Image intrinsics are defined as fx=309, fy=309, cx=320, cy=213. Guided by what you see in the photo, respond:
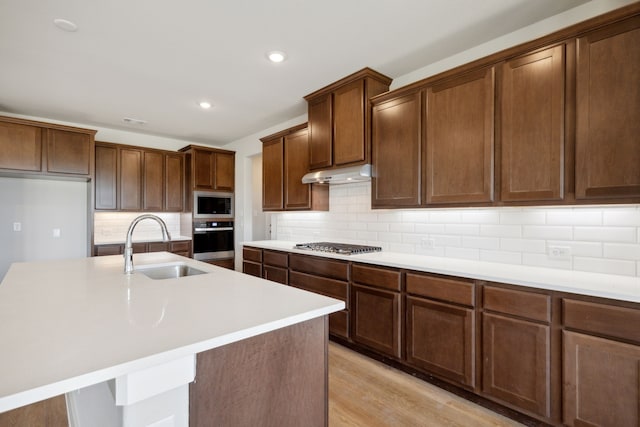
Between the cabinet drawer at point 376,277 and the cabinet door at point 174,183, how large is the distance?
12.4 feet

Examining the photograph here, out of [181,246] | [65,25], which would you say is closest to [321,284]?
[65,25]

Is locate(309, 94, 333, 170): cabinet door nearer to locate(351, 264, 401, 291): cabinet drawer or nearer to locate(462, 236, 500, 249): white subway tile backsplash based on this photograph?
locate(351, 264, 401, 291): cabinet drawer

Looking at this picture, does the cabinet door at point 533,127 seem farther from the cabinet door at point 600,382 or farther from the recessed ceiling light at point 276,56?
the recessed ceiling light at point 276,56

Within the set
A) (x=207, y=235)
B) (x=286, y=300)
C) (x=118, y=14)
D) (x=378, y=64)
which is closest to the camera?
(x=286, y=300)

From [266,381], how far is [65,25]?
280 centimetres

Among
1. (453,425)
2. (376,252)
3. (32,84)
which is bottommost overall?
(453,425)

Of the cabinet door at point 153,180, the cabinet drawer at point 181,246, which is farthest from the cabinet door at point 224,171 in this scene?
the cabinet drawer at point 181,246

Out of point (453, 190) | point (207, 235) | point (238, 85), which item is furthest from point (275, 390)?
point (207, 235)

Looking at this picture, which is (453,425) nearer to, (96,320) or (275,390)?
(275,390)

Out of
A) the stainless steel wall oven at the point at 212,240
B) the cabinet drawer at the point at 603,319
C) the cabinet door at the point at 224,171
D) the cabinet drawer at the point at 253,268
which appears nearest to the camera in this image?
the cabinet drawer at the point at 603,319

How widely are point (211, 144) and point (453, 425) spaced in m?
5.73

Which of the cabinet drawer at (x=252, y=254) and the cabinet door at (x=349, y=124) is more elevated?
the cabinet door at (x=349, y=124)

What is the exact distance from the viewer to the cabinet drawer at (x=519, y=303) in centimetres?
172

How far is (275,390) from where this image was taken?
1.14 meters
